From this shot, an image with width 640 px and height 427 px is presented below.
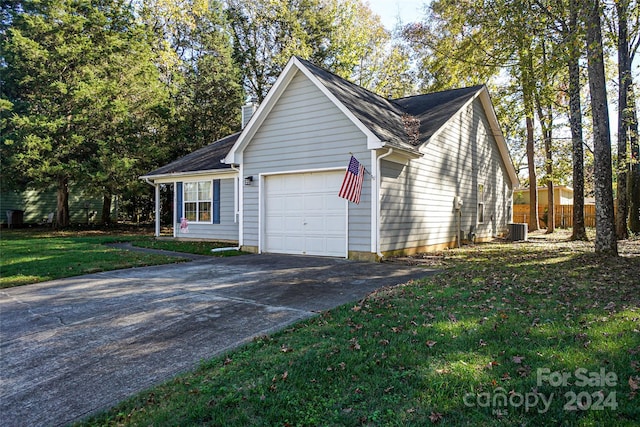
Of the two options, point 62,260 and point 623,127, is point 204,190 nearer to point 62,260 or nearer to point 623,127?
point 62,260

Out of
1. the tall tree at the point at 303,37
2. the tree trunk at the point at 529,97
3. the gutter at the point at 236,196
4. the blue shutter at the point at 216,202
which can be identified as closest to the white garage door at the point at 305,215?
the gutter at the point at 236,196

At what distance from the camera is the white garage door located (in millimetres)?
10578

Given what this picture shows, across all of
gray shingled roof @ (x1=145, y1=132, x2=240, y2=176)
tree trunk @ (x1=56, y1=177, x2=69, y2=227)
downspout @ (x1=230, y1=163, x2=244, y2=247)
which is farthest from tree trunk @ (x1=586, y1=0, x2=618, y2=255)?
tree trunk @ (x1=56, y1=177, x2=69, y2=227)

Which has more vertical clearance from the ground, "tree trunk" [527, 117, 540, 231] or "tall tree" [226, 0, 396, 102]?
"tall tree" [226, 0, 396, 102]

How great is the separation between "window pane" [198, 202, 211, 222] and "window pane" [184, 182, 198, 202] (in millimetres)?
453

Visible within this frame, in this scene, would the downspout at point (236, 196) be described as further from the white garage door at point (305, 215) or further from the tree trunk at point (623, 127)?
the tree trunk at point (623, 127)

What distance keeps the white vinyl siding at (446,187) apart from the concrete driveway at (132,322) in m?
2.33

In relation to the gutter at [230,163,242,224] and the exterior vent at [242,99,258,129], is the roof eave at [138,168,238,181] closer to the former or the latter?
the gutter at [230,163,242,224]

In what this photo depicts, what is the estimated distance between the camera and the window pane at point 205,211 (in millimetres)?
15141

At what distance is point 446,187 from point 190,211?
9.58 m

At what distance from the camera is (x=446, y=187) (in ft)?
44.0

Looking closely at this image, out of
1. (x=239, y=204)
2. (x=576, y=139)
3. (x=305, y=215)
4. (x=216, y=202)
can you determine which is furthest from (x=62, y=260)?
(x=576, y=139)

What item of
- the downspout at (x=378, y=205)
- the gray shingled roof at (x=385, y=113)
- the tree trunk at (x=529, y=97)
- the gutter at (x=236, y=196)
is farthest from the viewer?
the gutter at (x=236, y=196)

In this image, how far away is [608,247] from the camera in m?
9.59
